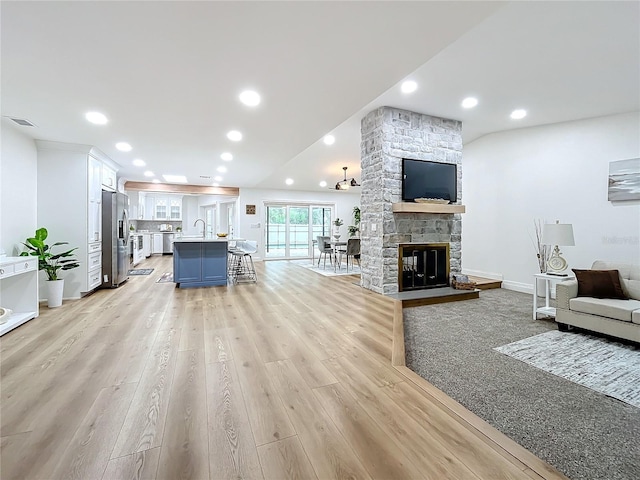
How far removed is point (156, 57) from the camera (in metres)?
2.11

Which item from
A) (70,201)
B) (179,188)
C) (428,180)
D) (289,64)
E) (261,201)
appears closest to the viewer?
(289,64)

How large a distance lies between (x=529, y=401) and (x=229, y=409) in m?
1.96

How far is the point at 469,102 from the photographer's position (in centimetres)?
412

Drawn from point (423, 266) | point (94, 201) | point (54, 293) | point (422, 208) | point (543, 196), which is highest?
point (543, 196)

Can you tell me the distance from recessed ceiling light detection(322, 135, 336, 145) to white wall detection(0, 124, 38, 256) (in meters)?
4.42

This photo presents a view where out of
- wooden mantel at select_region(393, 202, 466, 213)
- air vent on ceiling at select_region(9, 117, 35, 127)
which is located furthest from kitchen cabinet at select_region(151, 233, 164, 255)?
wooden mantel at select_region(393, 202, 466, 213)

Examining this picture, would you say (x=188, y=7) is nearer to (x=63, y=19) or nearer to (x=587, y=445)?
(x=63, y=19)

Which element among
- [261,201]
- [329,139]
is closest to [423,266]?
[329,139]

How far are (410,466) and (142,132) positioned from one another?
15.0ft

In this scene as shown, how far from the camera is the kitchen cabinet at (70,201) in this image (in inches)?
167

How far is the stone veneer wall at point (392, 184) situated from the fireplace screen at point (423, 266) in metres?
0.11

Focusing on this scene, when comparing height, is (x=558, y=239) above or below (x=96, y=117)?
below

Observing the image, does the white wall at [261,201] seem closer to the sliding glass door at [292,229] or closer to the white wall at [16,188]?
the sliding glass door at [292,229]

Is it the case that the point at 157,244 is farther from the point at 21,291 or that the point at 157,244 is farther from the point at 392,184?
the point at 392,184
